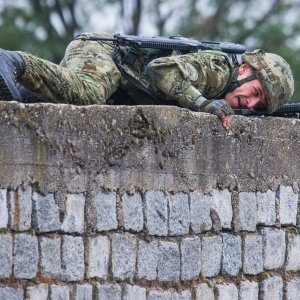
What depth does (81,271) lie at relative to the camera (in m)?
6.25

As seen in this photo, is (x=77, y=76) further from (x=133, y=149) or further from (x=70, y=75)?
(x=133, y=149)

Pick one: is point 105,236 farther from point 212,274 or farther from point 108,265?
point 212,274

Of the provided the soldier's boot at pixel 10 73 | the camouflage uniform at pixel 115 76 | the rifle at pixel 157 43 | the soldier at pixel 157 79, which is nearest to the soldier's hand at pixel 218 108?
the soldier at pixel 157 79

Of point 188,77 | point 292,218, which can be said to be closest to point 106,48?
point 188,77

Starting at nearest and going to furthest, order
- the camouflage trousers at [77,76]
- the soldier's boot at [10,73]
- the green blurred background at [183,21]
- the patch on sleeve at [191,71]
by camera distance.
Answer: the soldier's boot at [10,73] < the camouflage trousers at [77,76] < the patch on sleeve at [191,71] < the green blurred background at [183,21]

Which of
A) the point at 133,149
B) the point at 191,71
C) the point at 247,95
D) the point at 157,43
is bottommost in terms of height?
the point at 133,149

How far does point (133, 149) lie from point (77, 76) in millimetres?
1031

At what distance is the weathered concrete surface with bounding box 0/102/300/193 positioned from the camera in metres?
6.05

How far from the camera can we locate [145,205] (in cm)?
661

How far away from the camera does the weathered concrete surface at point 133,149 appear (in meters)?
6.05

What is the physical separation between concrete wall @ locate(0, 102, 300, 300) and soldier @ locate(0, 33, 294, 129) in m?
0.27

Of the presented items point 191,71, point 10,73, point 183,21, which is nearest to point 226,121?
point 191,71

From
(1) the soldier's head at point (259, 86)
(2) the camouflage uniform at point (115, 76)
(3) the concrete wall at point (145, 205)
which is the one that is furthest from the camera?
(1) the soldier's head at point (259, 86)

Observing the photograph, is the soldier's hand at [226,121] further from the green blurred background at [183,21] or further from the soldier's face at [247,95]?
the green blurred background at [183,21]
